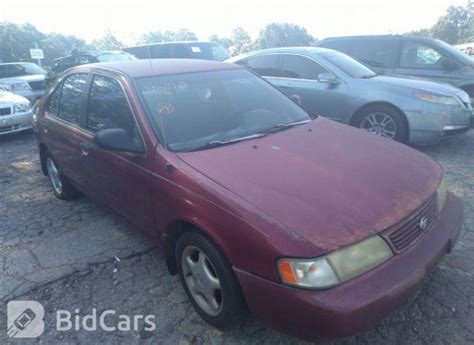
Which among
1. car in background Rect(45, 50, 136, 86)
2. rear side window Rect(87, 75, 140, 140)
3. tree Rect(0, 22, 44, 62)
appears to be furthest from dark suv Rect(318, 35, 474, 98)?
tree Rect(0, 22, 44, 62)

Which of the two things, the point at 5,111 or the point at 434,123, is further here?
the point at 5,111

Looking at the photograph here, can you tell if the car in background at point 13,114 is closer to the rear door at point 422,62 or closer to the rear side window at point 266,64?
the rear side window at point 266,64

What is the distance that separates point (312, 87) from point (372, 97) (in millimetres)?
926

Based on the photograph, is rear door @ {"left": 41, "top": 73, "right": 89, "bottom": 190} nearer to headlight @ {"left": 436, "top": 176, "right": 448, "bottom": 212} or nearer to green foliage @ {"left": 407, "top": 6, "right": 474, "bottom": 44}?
headlight @ {"left": 436, "top": 176, "right": 448, "bottom": 212}

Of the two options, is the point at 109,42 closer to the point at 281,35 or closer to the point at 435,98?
the point at 435,98

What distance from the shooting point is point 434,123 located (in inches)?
203

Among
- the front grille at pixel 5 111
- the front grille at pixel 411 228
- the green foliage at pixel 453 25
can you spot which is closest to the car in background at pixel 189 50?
the front grille at pixel 5 111

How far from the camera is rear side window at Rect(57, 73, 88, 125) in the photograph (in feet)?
11.4

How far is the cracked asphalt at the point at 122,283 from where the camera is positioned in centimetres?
233

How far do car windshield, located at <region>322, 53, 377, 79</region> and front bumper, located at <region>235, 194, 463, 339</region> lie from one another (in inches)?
165

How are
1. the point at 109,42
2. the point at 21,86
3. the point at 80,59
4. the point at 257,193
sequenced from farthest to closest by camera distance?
1. the point at 109,42
2. the point at 80,59
3. the point at 21,86
4. the point at 257,193

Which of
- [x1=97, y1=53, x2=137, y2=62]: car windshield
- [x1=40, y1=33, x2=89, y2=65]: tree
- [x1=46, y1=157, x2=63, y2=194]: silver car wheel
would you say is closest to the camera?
[x1=46, y1=157, x2=63, y2=194]: silver car wheel

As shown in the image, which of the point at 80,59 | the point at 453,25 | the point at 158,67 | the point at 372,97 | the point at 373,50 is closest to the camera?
the point at 158,67

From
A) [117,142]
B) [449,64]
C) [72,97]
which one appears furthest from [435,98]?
[72,97]
